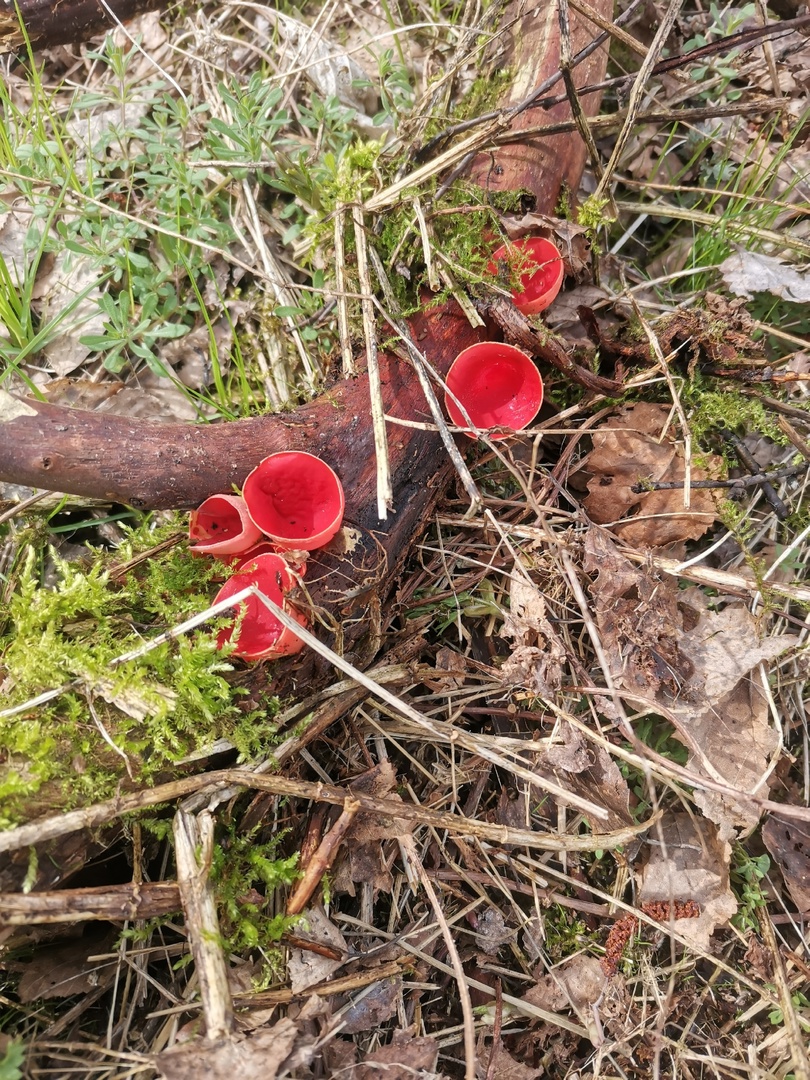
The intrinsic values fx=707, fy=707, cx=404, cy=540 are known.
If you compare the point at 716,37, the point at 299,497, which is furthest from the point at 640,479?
the point at 716,37

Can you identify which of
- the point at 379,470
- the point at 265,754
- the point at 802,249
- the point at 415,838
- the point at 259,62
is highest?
the point at 259,62

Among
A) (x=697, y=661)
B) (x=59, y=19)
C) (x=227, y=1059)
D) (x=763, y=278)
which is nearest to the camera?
(x=227, y=1059)

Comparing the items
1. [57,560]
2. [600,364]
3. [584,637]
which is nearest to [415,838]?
[584,637]

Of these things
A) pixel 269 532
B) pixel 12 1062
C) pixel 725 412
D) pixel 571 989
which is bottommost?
pixel 571 989

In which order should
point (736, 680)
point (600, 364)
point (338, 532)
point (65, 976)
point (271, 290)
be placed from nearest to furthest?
point (65, 976)
point (338, 532)
point (736, 680)
point (600, 364)
point (271, 290)

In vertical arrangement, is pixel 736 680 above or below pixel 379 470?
below

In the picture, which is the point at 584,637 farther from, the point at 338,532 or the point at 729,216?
the point at 729,216

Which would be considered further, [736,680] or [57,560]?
[736,680]

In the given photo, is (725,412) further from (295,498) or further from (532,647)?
(295,498)
